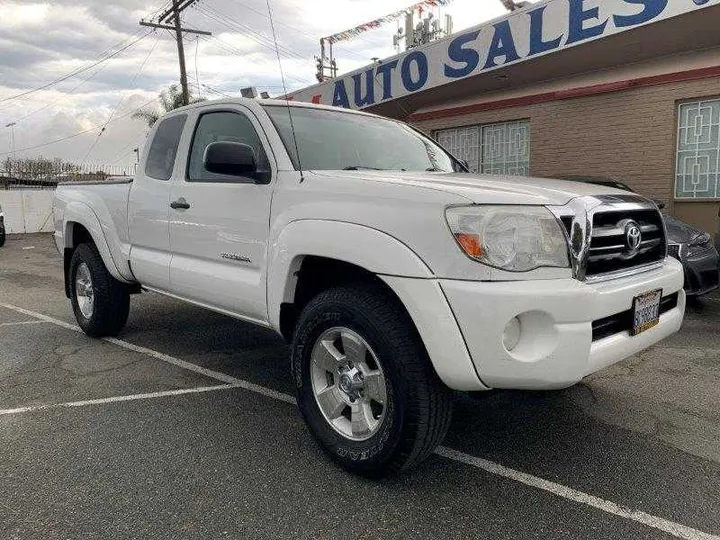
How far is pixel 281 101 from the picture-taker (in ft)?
12.5

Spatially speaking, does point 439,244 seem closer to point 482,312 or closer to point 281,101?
point 482,312

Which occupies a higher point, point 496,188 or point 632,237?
point 496,188

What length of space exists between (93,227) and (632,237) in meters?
4.24

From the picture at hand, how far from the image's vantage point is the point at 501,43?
1074cm

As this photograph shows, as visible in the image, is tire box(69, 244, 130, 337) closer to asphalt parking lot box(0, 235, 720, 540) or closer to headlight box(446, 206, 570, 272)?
asphalt parking lot box(0, 235, 720, 540)

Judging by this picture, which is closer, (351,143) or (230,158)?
(230,158)

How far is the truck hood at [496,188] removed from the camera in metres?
2.49

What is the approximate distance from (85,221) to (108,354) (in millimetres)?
1188

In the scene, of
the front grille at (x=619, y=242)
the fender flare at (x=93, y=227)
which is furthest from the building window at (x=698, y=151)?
the fender flare at (x=93, y=227)

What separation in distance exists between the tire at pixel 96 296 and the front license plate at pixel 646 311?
4.17 m

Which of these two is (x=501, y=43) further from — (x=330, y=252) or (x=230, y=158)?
(x=330, y=252)

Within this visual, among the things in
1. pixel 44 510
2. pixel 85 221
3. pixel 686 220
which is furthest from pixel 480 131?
pixel 44 510

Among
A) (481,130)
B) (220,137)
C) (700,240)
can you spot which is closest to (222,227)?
(220,137)

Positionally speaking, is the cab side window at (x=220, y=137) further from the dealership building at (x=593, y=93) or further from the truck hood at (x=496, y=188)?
the dealership building at (x=593, y=93)
